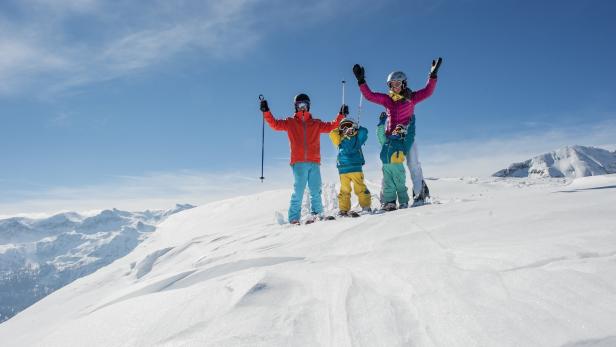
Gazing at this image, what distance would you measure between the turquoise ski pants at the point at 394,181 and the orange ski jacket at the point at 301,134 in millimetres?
1673

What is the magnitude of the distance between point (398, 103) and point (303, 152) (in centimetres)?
213

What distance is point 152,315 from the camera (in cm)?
225

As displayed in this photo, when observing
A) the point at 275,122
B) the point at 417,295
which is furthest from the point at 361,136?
the point at 417,295

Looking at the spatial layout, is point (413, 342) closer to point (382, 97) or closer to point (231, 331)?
point (231, 331)

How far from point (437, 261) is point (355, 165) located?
4.66m

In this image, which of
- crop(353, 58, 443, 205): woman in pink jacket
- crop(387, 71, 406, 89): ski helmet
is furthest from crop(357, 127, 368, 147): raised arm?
crop(387, 71, 406, 89): ski helmet

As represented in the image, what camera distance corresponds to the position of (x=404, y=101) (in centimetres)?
688

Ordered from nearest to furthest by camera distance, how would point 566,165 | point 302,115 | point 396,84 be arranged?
point 396,84 < point 302,115 < point 566,165

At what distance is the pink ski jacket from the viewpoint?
22.5 ft

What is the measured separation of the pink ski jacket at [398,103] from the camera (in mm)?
6848

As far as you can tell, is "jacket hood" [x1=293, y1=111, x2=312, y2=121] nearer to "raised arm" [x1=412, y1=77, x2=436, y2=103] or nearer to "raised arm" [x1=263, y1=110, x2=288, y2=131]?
"raised arm" [x1=263, y1=110, x2=288, y2=131]

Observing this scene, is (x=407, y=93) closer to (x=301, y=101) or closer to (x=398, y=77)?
(x=398, y=77)

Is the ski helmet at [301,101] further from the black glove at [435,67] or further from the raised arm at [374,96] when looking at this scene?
the black glove at [435,67]

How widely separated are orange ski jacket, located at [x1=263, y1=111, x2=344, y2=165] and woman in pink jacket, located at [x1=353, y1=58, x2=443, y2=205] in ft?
4.35
